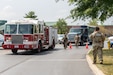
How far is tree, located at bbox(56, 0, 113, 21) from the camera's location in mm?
29192

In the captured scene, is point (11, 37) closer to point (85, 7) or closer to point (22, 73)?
point (85, 7)

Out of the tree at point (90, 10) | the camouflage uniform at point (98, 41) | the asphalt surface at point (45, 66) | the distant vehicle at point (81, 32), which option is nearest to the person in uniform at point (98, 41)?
the camouflage uniform at point (98, 41)

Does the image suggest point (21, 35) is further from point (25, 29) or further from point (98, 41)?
point (98, 41)

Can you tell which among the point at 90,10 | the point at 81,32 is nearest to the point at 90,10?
the point at 90,10

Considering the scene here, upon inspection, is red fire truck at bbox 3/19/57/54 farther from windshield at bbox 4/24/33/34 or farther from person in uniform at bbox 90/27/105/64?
person in uniform at bbox 90/27/105/64

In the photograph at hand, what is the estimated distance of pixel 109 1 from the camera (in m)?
25.7

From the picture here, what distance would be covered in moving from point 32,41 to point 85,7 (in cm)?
544

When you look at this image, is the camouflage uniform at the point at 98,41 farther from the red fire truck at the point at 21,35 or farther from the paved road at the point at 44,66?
the red fire truck at the point at 21,35

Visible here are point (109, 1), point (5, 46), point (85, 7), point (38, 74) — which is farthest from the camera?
point (85, 7)

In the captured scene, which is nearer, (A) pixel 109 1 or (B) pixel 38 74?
(B) pixel 38 74

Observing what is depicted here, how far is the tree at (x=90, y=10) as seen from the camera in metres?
29.2

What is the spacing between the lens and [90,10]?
29.4 meters

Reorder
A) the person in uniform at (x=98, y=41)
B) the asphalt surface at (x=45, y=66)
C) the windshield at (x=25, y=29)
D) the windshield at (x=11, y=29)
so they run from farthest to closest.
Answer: the windshield at (x=11, y=29), the windshield at (x=25, y=29), the person in uniform at (x=98, y=41), the asphalt surface at (x=45, y=66)

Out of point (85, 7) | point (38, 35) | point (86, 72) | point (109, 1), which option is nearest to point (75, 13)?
point (85, 7)
